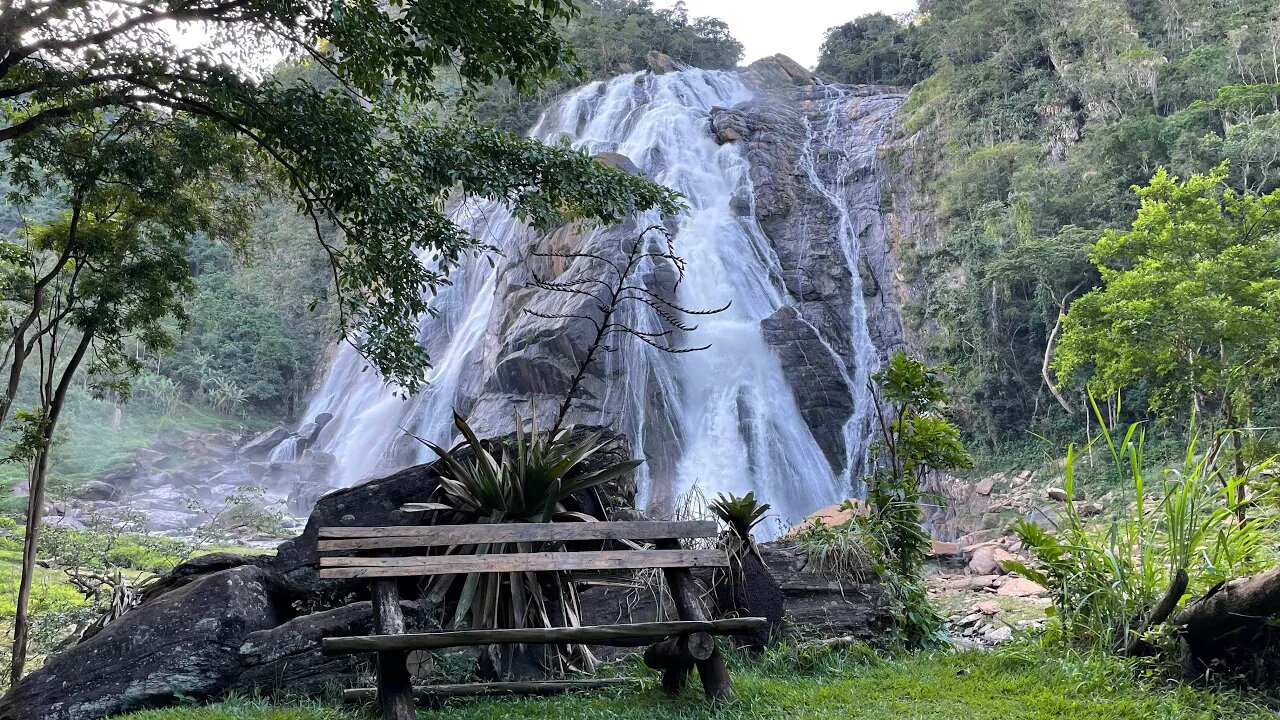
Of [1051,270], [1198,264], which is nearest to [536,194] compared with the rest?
[1198,264]

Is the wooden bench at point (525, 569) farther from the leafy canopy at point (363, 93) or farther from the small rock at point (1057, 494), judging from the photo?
the small rock at point (1057, 494)

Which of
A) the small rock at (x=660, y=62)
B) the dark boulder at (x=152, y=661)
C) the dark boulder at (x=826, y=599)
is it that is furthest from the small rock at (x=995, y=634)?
the small rock at (x=660, y=62)

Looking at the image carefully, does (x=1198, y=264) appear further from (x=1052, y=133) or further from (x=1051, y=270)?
(x=1052, y=133)

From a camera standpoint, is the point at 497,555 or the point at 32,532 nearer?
the point at 497,555

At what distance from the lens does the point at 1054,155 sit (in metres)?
24.5

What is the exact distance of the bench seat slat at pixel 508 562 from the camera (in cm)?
351

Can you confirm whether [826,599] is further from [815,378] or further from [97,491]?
[97,491]

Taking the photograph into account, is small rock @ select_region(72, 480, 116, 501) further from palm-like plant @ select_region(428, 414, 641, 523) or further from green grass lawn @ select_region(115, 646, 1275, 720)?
green grass lawn @ select_region(115, 646, 1275, 720)

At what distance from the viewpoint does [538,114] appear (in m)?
34.4

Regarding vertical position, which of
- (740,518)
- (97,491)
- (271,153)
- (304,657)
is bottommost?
(97,491)

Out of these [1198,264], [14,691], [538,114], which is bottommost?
[14,691]

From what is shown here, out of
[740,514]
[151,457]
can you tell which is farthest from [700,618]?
[151,457]

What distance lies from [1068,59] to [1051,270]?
9.39m

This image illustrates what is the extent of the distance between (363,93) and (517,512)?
3.66 metres
